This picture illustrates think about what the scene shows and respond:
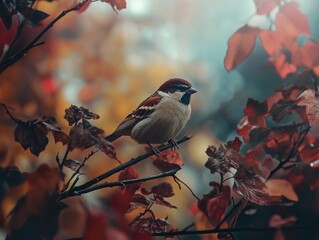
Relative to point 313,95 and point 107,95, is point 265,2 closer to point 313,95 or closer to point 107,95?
point 313,95

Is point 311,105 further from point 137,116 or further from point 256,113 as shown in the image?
point 137,116

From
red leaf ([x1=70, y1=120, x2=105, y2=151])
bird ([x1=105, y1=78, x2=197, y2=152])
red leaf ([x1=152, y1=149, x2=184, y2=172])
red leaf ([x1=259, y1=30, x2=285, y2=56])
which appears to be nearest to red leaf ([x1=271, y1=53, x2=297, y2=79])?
red leaf ([x1=259, y1=30, x2=285, y2=56])

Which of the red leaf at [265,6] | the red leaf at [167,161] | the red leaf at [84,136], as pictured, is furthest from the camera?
the red leaf at [265,6]

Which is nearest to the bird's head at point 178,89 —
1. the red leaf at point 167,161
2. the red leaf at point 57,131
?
the red leaf at point 167,161

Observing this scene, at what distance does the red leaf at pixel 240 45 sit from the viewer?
2.06 feet

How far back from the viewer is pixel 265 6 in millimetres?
663

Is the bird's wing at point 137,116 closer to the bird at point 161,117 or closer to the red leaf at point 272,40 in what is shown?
the bird at point 161,117

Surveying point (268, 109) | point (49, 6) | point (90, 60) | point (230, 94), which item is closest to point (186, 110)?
point (268, 109)

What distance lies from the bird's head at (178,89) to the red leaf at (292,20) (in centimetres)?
17

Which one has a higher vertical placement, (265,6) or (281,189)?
(265,6)

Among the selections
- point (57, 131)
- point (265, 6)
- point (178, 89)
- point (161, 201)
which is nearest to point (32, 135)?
point (57, 131)

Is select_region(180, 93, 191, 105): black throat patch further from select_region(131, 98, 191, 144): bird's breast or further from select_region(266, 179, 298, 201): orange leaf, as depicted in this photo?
select_region(266, 179, 298, 201): orange leaf

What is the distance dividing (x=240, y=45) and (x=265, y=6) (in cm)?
8

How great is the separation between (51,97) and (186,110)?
398mm
